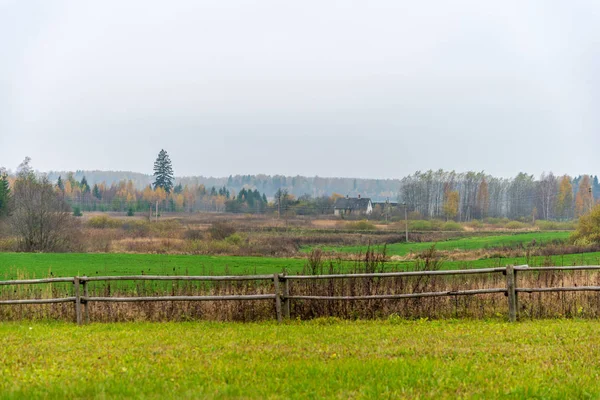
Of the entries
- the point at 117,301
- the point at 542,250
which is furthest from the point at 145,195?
the point at 117,301

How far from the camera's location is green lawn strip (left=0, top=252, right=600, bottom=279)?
2936 centimetres

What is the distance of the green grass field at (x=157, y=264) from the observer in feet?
96.3

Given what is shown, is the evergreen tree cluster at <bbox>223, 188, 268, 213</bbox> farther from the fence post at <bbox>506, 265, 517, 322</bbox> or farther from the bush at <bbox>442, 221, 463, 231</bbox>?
the fence post at <bbox>506, 265, 517, 322</bbox>

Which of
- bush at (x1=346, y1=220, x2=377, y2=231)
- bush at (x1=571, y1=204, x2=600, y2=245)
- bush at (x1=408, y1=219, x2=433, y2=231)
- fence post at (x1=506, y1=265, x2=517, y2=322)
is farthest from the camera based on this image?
bush at (x1=408, y1=219, x2=433, y2=231)

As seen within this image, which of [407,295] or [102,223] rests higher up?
[407,295]

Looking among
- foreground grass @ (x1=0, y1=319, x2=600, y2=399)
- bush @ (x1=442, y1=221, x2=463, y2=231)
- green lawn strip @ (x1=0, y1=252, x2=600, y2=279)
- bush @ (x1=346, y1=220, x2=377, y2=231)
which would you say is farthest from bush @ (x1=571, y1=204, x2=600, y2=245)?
bush @ (x1=346, y1=220, x2=377, y2=231)

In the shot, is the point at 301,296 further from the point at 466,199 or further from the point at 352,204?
the point at 466,199

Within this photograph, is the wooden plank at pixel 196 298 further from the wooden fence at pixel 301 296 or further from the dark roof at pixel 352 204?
the dark roof at pixel 352 204

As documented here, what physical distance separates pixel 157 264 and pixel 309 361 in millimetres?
27819

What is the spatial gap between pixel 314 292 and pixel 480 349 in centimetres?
576

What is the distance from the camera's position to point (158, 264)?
35250 mm

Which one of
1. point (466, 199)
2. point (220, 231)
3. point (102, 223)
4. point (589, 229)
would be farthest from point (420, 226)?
point (466, 199)

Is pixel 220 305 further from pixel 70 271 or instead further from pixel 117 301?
pixel 70 271

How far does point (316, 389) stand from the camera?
23.5ft
